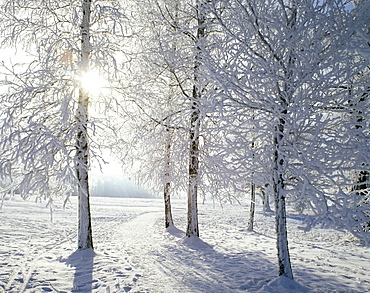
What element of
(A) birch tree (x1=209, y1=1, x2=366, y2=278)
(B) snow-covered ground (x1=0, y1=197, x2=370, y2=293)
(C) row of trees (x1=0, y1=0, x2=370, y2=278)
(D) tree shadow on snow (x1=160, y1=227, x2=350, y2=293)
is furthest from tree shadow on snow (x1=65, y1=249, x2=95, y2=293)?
(A) birch tree (x1=209, y1=1, x2=366, y2=278)

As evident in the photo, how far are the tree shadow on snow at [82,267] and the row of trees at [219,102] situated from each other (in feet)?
1.50

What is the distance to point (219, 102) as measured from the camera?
161 inches

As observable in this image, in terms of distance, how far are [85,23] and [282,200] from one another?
6831mm

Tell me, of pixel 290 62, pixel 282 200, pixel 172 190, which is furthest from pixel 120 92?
pixel 282 200

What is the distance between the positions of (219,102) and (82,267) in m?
4.83

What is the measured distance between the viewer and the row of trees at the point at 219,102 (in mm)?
3670

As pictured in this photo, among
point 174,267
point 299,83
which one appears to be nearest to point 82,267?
point 174,267

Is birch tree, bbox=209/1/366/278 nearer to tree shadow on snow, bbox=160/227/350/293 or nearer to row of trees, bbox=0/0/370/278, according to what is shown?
row of trees, bbox=0/0/370/278

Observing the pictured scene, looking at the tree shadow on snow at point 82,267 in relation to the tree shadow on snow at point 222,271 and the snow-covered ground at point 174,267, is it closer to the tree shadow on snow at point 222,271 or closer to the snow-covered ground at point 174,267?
the snow-covered ground at point 174,267

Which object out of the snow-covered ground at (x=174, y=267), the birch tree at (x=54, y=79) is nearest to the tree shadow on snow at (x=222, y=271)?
the snow-covered ground at (x=174, y=267)

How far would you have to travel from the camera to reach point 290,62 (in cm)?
425

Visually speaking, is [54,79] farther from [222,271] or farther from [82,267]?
[222,271]

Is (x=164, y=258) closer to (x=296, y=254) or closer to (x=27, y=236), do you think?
(x=296, y=254)

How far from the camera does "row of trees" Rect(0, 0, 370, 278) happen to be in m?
3.67
